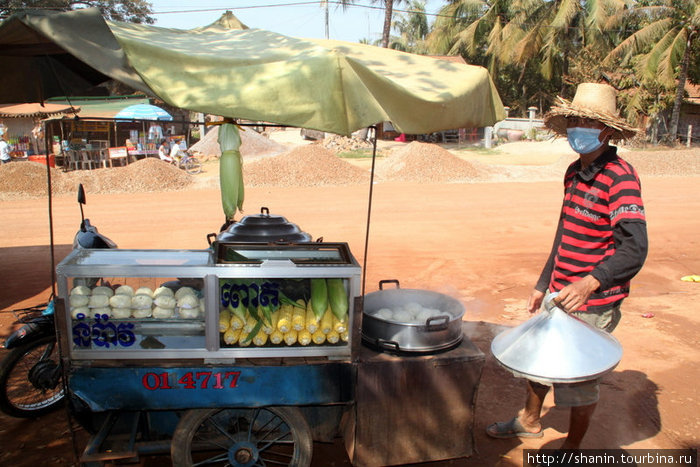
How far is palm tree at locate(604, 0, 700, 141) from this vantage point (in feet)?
76.4

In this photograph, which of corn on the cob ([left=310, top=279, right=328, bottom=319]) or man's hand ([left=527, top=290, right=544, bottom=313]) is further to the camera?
man's hand ([left=527, top=290, right=544, bottom=313])

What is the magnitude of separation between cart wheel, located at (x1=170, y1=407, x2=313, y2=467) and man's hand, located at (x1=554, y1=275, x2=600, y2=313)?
58.5 inches

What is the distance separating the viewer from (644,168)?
59.0ft

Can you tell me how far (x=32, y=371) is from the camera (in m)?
3.45

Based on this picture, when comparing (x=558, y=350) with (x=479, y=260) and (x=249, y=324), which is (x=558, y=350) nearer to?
(x=249, y=324)

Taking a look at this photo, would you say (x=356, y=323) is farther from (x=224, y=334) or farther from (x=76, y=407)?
(x=76, y=407)

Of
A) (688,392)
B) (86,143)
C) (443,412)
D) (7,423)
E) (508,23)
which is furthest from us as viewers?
(508,23)

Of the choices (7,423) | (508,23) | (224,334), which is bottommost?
(7,423)

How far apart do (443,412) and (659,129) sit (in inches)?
1179

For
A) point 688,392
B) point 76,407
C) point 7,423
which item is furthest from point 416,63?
point 7,423

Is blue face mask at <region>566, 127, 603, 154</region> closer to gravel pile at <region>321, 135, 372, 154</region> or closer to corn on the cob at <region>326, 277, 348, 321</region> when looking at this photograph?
corn on the cob at <region>326, 277, 348, 321</region>

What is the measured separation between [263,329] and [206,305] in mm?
327

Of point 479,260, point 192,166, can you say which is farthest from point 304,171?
point 479,260

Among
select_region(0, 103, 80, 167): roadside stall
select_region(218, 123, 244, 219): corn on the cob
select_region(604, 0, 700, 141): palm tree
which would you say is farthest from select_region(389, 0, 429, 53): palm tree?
select_region(218, 123, 244, 219): corn on the cob
